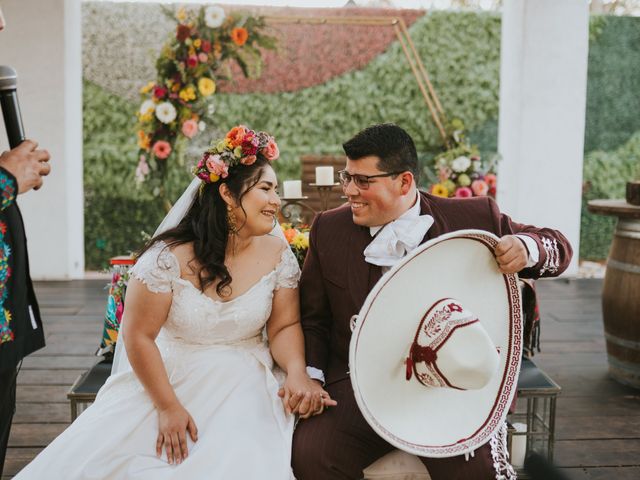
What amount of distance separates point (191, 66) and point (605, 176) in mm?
4823

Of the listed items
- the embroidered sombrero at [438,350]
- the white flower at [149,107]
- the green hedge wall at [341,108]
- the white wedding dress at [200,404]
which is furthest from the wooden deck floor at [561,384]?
the green hedge wall at [341,108]

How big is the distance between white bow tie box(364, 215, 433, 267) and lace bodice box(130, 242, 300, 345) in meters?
0.29

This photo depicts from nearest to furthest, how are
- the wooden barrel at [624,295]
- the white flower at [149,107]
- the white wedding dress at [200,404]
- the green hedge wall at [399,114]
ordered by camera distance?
the white wedding dress at [200,404] < the wooden barrel at [624,295] < the white flower at [149,107] < the green hedge wall at [399,114]

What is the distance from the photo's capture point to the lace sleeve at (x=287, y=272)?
2211 mm

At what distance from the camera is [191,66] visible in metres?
4.67

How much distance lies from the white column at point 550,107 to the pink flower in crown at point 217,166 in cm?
469

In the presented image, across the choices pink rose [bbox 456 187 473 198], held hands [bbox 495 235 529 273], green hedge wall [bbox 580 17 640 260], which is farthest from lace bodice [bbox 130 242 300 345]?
green hedge wall [bbox 580 17 640 260]

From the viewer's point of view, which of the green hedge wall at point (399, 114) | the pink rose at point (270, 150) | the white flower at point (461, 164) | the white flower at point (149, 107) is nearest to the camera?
the pink rose at point (270, 150)

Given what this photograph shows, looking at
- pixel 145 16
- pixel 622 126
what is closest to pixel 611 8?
pixel 622 126

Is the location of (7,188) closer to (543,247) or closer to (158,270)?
(158,270)

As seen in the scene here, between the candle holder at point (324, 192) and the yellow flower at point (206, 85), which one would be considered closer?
the candle holder at point (324, 192)

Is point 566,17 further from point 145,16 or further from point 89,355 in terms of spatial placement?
point 89,355

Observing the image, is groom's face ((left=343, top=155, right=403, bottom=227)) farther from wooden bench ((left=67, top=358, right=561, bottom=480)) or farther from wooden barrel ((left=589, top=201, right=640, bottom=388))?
wooden barrel ((left=589, top=201, right=640, bottom=388))

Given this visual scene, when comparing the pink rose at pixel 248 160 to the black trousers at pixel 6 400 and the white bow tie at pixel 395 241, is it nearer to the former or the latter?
the white bow tie at pixel 395 241
